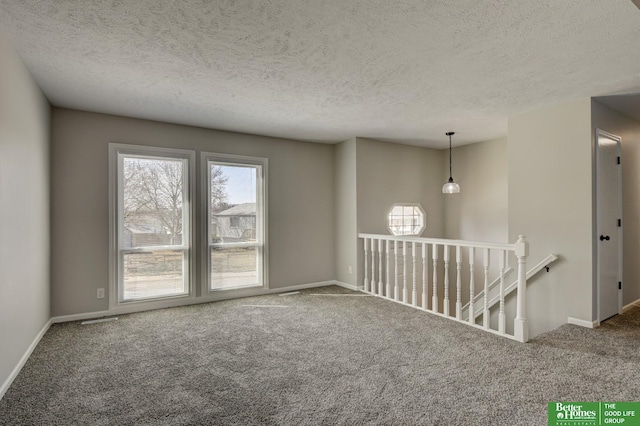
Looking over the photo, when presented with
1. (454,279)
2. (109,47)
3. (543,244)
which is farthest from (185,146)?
(454,279)

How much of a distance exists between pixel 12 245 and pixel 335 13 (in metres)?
2.83

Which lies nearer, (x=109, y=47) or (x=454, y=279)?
(x=109, y=47)

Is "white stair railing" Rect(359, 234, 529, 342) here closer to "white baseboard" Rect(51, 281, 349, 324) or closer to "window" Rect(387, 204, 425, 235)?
"window" Rect(387, 204, 425, 235)

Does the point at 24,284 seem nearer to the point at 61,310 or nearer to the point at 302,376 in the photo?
the point at 61,310

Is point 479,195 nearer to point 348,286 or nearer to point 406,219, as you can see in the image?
point 406,219

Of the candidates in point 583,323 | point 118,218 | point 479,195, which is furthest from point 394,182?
point 118,218

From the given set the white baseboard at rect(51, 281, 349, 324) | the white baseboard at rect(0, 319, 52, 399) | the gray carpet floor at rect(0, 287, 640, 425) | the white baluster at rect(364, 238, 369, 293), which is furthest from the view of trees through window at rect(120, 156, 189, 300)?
the white baluster at rect(364, 238, 369, 293)

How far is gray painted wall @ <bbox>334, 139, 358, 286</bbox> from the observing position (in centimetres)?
534

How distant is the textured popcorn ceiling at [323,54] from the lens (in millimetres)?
2035

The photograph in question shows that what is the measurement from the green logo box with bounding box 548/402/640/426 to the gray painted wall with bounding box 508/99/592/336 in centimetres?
170

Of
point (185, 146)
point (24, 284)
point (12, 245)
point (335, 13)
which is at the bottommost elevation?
point (24, 284)

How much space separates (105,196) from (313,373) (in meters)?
3.26

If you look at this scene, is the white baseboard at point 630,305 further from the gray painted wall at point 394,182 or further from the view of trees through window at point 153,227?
the view of trees through window at point 153,227

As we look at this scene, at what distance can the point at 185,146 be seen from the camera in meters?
4.53
